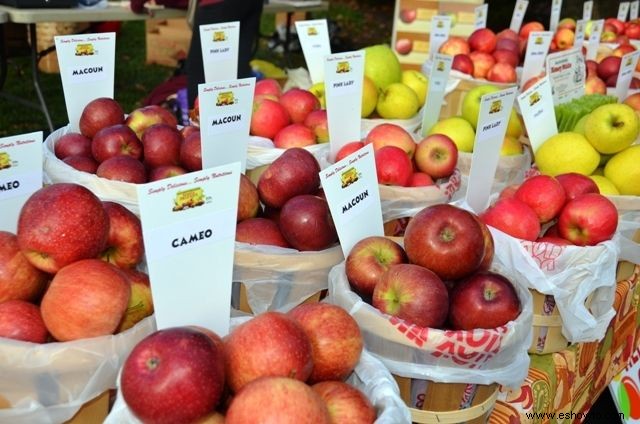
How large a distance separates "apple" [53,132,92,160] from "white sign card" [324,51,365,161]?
71 cm

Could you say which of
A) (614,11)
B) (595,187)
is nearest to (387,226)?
(595,187)

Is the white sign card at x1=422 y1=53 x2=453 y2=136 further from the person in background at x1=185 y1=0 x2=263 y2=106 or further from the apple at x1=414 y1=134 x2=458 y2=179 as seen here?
the person in background at x1=185 y1=0 x2=263 y2=106

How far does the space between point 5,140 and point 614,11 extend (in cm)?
708

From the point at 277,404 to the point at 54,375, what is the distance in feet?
1.28

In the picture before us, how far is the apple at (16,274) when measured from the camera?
1.11 meters

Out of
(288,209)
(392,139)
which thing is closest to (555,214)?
(392,139)

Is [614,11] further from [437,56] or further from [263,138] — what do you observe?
[263,138]

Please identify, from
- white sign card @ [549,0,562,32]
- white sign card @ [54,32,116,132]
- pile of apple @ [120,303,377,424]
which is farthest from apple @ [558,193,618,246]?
white sign card @ [549,0,562,32]

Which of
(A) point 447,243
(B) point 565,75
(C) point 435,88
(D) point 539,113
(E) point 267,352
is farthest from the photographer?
(B) point 565,75

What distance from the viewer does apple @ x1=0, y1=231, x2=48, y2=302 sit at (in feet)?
3.63

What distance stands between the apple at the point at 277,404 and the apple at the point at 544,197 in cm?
102

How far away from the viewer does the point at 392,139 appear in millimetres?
1965

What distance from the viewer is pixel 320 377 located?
1.06m

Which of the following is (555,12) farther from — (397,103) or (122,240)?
(122,240)
